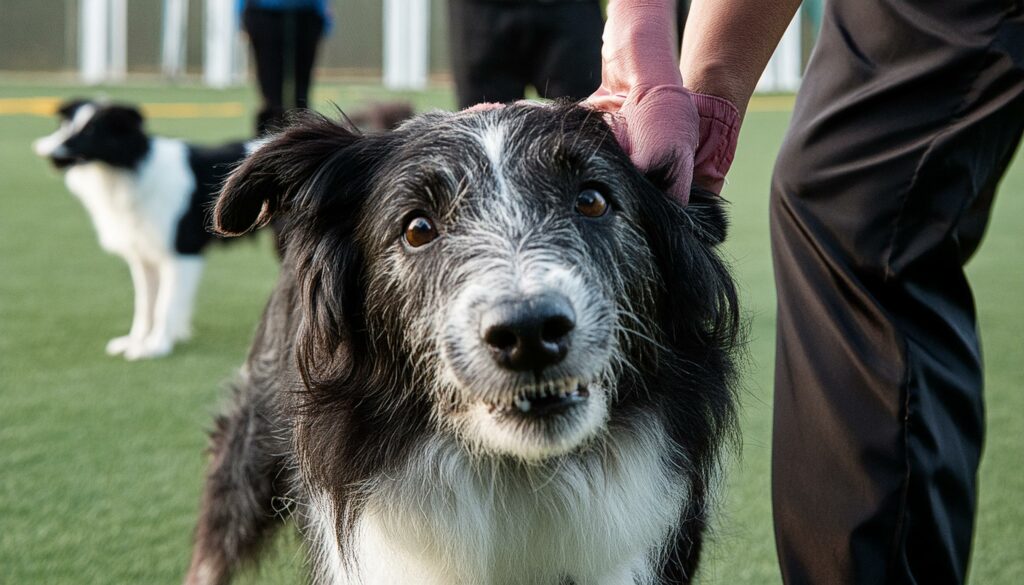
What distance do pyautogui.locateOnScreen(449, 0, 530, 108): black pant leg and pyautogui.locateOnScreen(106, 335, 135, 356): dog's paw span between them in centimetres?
248

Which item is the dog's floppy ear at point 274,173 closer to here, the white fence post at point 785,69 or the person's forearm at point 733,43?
the person's forearm at point 733,43

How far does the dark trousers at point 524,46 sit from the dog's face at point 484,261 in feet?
5.87

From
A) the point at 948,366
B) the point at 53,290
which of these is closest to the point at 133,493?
the point at 948,366

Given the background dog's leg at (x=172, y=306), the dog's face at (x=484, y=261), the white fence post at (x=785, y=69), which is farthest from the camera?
the white fence post at (x=785, y=69)

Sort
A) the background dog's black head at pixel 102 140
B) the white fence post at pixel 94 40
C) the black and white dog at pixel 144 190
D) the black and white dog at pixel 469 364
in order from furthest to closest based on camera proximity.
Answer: the white fence post at pixel 94 40
the background dog's black head at pixel 102 140
the black and white dog at pixel 144 190
the black and white dog at pixel 469 364

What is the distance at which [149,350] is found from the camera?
18.7 feet

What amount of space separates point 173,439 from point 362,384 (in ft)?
7.36

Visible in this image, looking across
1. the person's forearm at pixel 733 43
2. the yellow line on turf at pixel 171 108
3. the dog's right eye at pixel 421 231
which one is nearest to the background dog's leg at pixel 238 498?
the dog's right eye at pixel 421 231

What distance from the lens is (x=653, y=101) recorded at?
7.23 feet

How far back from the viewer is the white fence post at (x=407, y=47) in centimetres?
2566

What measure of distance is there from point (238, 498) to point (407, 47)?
23.7 m

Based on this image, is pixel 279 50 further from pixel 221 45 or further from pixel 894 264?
pixel 221 45

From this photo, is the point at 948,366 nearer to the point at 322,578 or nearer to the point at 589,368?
the point at 589,368

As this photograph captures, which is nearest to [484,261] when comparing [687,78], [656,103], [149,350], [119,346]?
[656,103]
